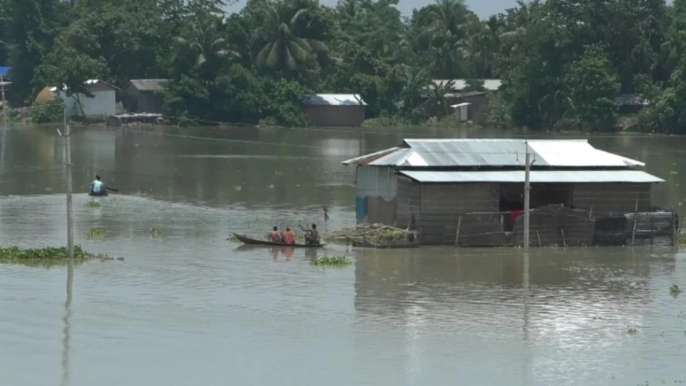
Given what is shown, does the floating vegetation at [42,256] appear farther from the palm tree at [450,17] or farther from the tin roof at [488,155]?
the palm tree at [450,17]

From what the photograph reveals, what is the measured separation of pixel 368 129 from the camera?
245ft

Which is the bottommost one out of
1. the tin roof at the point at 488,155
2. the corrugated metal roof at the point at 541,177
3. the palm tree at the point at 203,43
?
the corrugated metal roof at the point at 541,177

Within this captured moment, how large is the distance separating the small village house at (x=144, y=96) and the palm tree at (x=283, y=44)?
6386mm

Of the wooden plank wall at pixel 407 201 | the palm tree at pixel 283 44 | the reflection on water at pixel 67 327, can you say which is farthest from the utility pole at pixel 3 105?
the reflection on water at pixel 67 327

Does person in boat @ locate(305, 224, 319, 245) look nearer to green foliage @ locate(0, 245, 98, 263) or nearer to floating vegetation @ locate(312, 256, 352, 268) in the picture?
floating vegetation @ locate(312, 256, 352, 268)

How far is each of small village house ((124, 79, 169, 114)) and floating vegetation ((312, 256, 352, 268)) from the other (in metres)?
51.6

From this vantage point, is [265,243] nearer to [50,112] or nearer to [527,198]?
[527,198]

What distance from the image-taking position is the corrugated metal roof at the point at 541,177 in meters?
27.6

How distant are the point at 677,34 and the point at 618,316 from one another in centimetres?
5065

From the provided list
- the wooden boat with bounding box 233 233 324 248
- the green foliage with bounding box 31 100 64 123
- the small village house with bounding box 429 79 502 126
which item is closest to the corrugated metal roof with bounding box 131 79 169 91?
the green foliage with bounding box 31 100 64 123

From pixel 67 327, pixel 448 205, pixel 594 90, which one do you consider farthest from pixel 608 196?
pixel 594 90

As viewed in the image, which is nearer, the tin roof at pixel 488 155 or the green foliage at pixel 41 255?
the green foliage at pixel 41 255

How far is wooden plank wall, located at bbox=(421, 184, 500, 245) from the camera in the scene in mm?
27562

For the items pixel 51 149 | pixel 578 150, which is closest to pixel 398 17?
pixel 51 149
